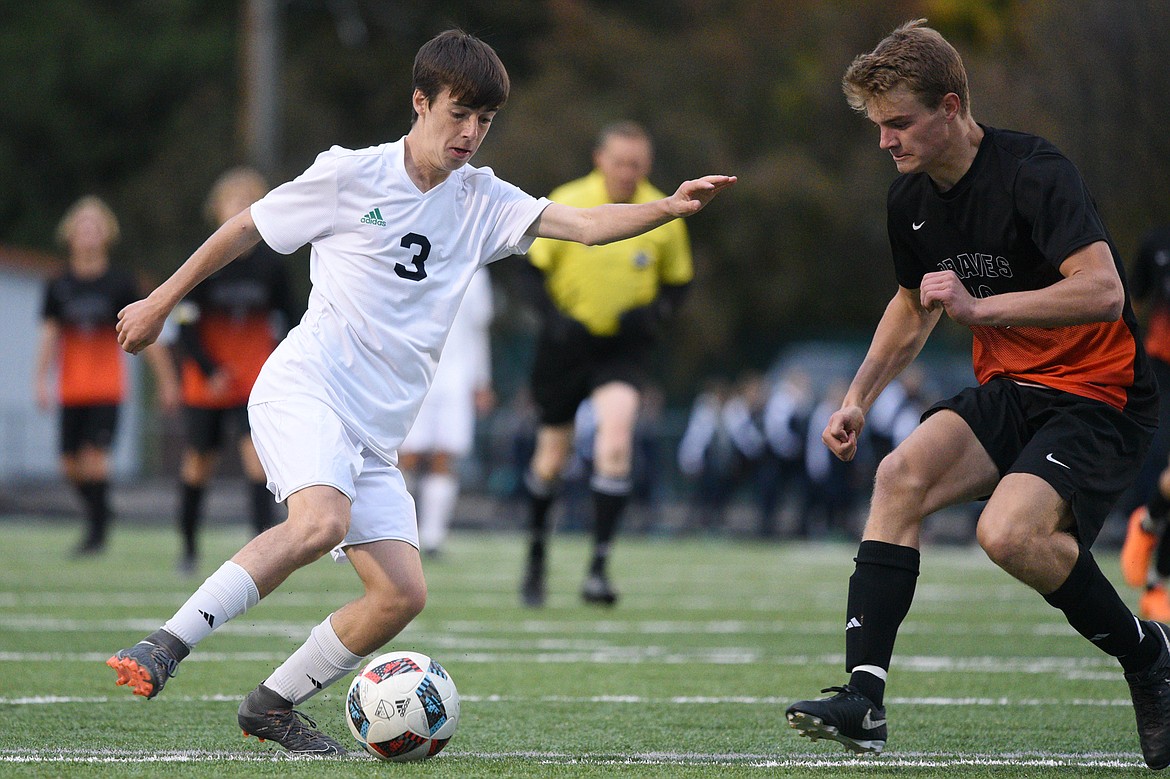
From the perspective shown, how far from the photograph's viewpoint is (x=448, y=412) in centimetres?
1354

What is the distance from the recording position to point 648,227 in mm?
4906

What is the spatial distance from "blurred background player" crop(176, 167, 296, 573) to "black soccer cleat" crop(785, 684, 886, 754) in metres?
7.07

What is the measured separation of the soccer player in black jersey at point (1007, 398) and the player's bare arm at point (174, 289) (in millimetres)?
1824

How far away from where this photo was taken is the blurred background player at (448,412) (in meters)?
13.5

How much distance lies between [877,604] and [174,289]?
7.15ft

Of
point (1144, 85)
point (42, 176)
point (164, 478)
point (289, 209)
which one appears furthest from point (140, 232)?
point (289, 209)

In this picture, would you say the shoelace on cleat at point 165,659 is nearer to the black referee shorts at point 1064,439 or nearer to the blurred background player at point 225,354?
the black referee shorts at point 1064,439

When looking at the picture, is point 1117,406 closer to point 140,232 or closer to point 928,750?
point 928,750

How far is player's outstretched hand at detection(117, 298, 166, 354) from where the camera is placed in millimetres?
4633

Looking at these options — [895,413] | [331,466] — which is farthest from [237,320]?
[895,413]

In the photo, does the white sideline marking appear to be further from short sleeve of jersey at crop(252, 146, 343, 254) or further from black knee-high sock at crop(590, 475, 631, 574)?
black knee-high sock at crop(590, 475, 631, 574)

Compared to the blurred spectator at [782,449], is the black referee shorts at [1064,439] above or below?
above

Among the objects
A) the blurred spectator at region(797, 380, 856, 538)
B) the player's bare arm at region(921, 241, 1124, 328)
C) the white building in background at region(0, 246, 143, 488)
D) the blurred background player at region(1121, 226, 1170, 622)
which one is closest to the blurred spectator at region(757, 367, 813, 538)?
the blurred spectator at region(797, 380, 856, 538)

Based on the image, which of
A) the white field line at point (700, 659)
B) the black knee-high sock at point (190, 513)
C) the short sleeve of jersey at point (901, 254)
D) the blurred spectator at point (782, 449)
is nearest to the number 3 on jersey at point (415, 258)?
the short sleeve of jersey at point (901, 254)
